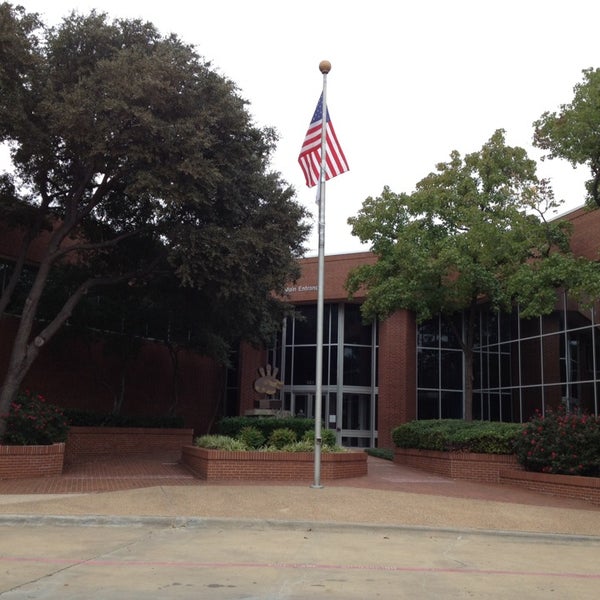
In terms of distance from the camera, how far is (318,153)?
15.8 m

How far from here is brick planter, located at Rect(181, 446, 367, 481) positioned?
1577 centimetres

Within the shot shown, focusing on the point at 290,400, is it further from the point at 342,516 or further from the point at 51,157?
the point at 342,516

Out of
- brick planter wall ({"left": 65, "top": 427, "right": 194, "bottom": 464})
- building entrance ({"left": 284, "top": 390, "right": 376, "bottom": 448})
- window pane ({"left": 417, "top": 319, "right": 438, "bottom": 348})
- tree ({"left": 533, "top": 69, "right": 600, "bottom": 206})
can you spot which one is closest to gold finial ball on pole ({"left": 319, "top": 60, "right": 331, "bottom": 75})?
tree ({"left": 533, "top": 69, "right": 600, "bottom": 206})

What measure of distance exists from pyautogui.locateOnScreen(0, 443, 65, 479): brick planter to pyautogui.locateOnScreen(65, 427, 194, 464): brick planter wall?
523 centimetres

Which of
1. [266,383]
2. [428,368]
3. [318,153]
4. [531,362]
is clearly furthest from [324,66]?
[428,368]

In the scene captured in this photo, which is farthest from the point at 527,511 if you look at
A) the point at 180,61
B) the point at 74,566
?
the point at 180,61

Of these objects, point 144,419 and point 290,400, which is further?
point 290,400

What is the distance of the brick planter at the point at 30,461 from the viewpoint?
50.0 ft

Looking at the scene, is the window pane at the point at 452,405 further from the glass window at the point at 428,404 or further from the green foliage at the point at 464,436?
the green foliage at the point at 464,436

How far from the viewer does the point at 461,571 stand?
8.17 m

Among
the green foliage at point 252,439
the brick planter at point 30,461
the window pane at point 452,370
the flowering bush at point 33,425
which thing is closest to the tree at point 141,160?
the flowering bush at point 33,425

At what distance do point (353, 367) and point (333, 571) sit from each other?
2357 cm

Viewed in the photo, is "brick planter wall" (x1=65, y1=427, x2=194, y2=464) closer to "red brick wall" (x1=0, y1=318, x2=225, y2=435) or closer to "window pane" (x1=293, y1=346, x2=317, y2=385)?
"red brick wall" (x1=0, y1=318, x2=225, y2=435)

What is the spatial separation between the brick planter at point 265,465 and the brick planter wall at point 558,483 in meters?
3.98
